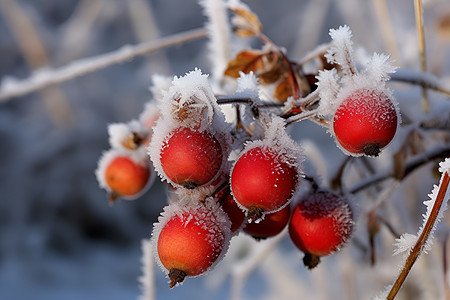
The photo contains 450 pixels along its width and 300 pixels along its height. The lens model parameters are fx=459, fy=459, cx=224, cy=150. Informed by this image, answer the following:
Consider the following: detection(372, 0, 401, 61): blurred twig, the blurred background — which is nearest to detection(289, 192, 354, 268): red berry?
detection(372, 0, 401, 61): blurred twig

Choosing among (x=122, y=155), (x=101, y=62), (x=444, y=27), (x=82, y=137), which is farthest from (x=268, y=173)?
(x=82, y=137)

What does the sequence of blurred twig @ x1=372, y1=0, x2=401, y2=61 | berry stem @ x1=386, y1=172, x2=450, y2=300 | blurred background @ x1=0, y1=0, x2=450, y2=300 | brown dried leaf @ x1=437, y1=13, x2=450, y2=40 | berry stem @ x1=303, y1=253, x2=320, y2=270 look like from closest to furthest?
1. berry stem @ x1=386, y1=172, x2=450, y2=300
2. berry stem @ x1=303, y1=253, x2=320, y2=270
3. blurred twig @ x1=372, y1=0, x2=401, y2=61
4. brown dried leaf @ x1=437, y1=13, x2=450, y2=40
5. blurred background @ x1=0, y1=0, x2=450, y2=300

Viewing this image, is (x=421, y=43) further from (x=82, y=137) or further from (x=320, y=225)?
(x=82, y=137)

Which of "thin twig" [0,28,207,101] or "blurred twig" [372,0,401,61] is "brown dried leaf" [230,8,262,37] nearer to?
"thin twig" [0,28,207,101]

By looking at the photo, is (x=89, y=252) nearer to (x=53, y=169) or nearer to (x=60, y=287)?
(x=60, y=287)

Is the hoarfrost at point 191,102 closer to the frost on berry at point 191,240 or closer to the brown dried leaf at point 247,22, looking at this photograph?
the frost on berry at point 191,240

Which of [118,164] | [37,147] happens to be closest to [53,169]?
[37,147]
